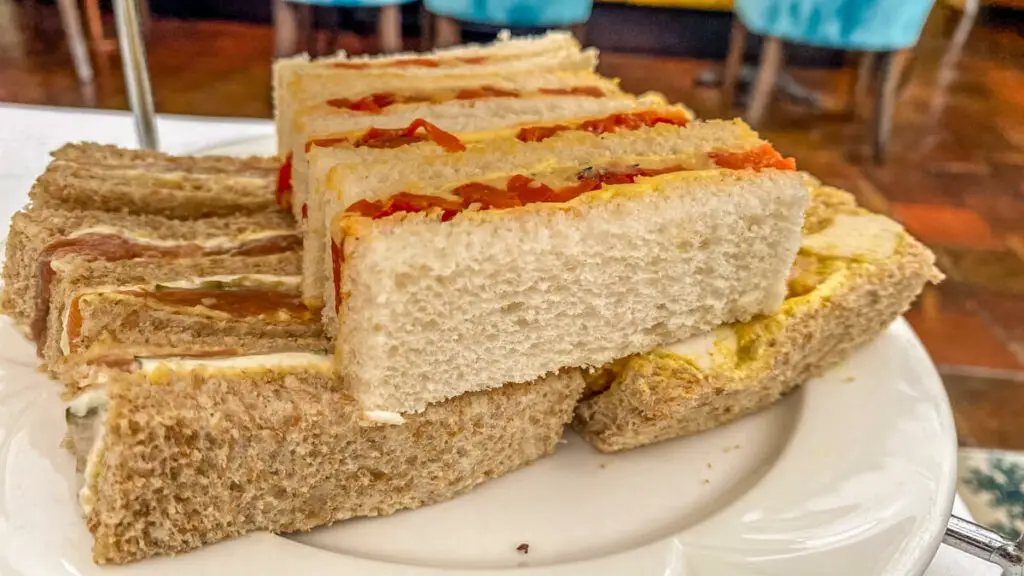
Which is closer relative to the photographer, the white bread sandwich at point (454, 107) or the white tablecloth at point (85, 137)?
the white tablecloth at point (85, 137)

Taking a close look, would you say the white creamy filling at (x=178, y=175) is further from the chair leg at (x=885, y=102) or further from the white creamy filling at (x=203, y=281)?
the chair leg at (x=885, y=102)

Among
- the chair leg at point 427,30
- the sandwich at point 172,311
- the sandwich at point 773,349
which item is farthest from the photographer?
the chair leg at point 427,30

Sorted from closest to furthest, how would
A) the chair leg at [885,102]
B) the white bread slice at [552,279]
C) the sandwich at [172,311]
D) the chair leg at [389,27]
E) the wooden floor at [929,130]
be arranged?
the white bread slice at [552,279], the sandwich at [172,311], the wooden floor at [929,130], the chair leg at [885,102], the chair leg at [389,27]

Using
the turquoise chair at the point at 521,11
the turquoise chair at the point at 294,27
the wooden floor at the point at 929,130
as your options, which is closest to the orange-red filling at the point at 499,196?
the wooden floor at the point at 929,130

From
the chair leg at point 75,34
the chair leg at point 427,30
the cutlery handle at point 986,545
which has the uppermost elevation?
the cutlery handle at point 986,545

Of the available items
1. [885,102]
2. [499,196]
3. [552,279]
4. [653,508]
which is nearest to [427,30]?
[885,102]

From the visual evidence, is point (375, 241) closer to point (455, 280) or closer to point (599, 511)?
point (455, 280)

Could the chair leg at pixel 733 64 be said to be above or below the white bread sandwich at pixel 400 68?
below

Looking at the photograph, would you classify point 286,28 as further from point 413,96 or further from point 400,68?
point 413,96
